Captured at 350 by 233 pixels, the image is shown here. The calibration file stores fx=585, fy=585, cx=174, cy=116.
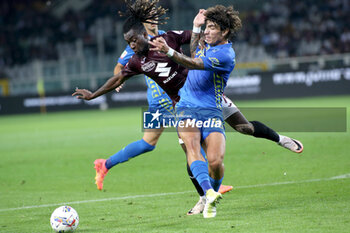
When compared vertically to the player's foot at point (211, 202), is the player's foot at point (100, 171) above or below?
below

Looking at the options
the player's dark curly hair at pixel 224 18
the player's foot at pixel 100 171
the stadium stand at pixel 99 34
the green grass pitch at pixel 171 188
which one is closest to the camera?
the green grass pitch at pixel 171 188

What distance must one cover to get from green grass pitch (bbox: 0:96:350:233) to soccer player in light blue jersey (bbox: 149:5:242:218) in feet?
2.06

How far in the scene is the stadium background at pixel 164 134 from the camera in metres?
6.67

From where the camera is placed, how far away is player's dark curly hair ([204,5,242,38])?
643cm

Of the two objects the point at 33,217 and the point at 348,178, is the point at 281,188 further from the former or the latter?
the point at 33,217

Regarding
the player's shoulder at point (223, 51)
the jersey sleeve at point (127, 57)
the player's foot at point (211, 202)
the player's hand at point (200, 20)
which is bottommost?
the player's foot at point (211, 202)

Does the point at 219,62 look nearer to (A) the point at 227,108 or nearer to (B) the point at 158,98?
(A) the point at 227,108

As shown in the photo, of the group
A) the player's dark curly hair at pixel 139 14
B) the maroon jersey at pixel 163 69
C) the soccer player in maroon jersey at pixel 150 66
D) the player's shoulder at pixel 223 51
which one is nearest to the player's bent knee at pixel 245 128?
the soccer player in maroon jersey at pixel 150 66

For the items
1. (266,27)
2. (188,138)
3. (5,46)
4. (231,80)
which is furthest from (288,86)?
(188,138)

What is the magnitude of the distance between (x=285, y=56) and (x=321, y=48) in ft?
5.99

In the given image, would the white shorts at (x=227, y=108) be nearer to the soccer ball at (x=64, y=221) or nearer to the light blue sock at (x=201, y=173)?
the light blue sock at (x=201, y=173)

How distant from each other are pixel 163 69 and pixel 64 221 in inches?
88.0

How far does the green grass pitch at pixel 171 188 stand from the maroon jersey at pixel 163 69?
1486 mm

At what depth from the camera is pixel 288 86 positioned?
1038 inches
